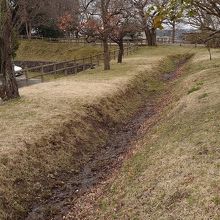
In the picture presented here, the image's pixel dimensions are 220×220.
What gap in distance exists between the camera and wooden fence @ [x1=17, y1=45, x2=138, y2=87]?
93.7 feet

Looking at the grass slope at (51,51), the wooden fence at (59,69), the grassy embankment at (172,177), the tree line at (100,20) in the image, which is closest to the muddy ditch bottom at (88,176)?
the grassy embankment at (172,177)

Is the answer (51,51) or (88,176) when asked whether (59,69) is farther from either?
(51,51)

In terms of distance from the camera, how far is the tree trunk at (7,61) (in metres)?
18.8

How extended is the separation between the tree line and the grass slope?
13.8ft

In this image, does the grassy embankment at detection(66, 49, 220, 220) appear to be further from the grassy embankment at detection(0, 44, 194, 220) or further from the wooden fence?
the wooden fence

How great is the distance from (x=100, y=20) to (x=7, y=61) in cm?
1522

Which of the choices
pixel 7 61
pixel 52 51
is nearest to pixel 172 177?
pixel 7 61

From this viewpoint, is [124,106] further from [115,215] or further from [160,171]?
[115,215]

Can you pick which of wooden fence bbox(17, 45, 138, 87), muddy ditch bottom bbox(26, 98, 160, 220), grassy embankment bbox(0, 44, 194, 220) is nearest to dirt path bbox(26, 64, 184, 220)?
muddy ditch bottom bbox(26, 98, 160, 220)

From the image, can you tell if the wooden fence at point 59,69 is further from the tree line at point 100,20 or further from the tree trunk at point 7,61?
the tree trunk at point 7,61

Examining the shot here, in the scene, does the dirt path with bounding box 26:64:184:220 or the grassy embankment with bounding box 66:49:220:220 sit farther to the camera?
the dirt path with bounding box 26:64:184:220

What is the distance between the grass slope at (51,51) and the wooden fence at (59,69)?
6609mm

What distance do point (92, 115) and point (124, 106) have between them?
151 inches

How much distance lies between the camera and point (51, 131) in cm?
1461
